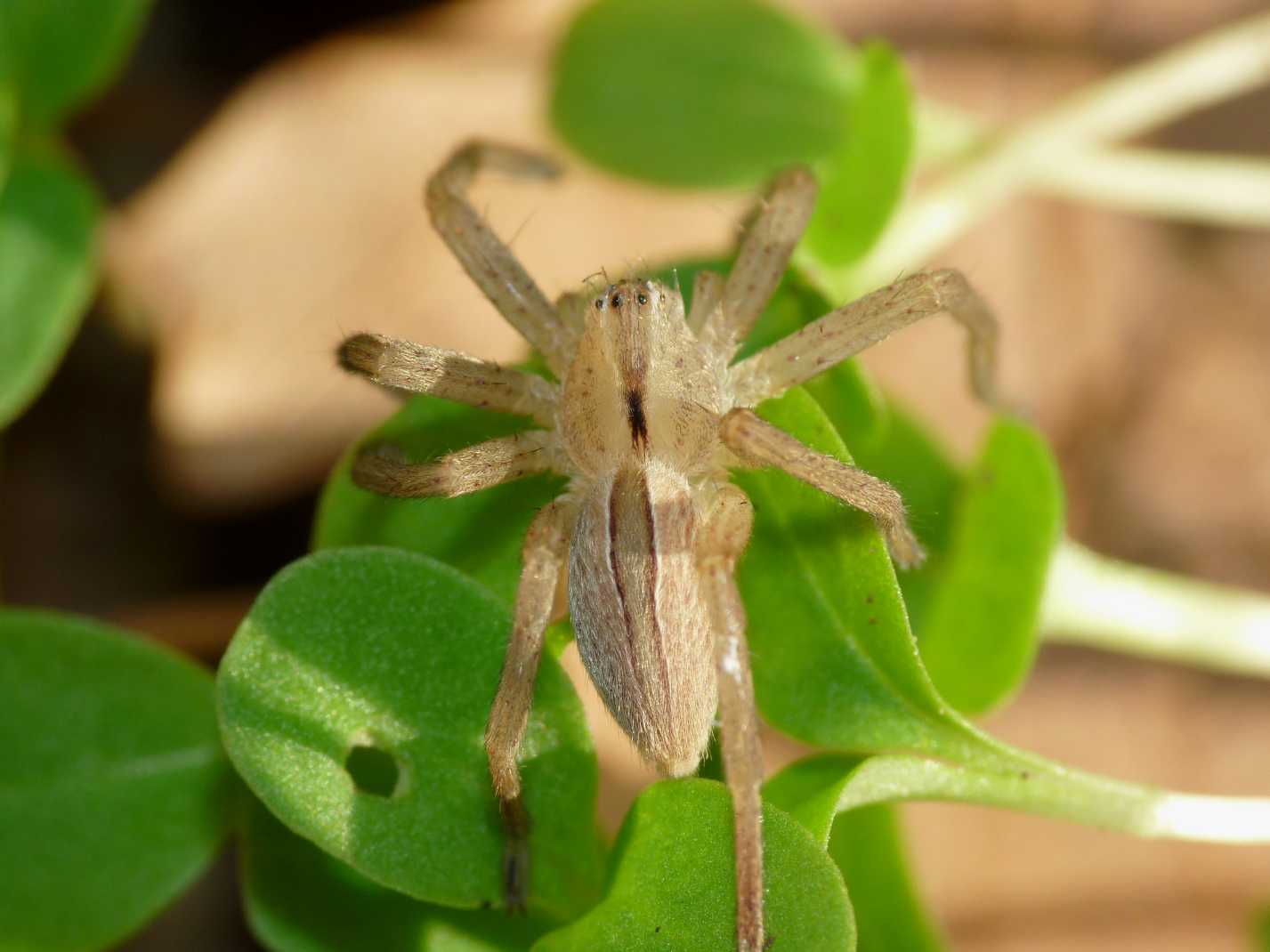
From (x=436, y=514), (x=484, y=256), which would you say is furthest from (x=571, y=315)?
(x=436, y=514)

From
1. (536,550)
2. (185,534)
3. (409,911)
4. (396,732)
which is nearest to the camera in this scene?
(396,732)

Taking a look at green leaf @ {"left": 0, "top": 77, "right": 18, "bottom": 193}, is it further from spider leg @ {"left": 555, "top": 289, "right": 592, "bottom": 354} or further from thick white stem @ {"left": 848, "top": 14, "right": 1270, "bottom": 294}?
thick white stem @ {"left": 848, "top": 14, "right": 1270, "bottom": 294}

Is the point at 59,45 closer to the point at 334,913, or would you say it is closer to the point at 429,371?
the point at 429,371

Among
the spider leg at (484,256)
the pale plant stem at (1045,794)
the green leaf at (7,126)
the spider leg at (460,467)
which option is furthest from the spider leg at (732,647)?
the green leaf at (7,126)

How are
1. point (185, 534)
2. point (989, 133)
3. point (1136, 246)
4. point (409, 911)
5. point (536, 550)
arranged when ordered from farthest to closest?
1. point (1136, 246)
2. point (185, 534)
3. point (989, 133)
4. point (536, 550)
5. point (409, 911)

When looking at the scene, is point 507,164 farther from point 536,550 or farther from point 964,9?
point 964,9

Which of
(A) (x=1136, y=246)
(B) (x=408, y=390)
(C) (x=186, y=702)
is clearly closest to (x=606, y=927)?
(C) (x=186, y=702)

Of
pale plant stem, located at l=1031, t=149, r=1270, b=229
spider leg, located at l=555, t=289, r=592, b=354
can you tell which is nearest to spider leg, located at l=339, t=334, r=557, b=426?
spider leg, located at l=555, t=289, r=592, b=354

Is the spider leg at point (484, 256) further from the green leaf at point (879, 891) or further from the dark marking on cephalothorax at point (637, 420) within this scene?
the green leaf at point (879, 891)
